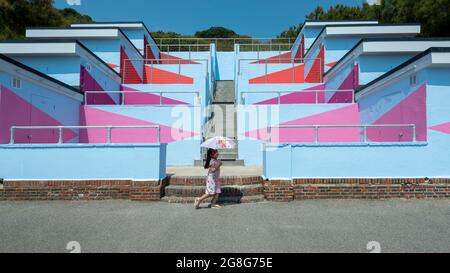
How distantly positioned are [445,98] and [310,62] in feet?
41.4

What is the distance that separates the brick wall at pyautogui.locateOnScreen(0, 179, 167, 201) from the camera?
26.9 feet

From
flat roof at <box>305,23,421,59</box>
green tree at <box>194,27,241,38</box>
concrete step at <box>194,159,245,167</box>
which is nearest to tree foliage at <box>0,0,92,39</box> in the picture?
concrete step at <box>194,159,245,167</box>

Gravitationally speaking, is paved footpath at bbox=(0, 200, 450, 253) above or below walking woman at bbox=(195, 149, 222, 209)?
below

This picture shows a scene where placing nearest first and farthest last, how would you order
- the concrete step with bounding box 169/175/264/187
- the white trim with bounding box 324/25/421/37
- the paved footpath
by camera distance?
the paved footpath
the concrete step with bounding box 169/175/264/187
the white trim with bounding box 324/25/421/37

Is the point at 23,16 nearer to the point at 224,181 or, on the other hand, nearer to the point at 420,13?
the point at 224,181

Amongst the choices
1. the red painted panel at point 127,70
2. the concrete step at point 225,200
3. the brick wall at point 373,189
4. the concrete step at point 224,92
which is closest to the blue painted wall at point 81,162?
the concrete step at point 225,200

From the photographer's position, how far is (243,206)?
7832mm

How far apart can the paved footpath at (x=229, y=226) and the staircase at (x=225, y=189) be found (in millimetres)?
444

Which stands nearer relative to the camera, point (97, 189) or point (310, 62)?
point (97, 189)

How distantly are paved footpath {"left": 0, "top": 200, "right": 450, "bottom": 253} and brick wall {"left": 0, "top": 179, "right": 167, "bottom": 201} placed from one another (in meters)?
0.29

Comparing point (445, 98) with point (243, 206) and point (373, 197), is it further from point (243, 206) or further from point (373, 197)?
point (243, 206)

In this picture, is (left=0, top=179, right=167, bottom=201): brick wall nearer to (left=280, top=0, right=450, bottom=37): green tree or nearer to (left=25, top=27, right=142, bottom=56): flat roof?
(left=25, top=27, right=142, bottom=56): flat roof
